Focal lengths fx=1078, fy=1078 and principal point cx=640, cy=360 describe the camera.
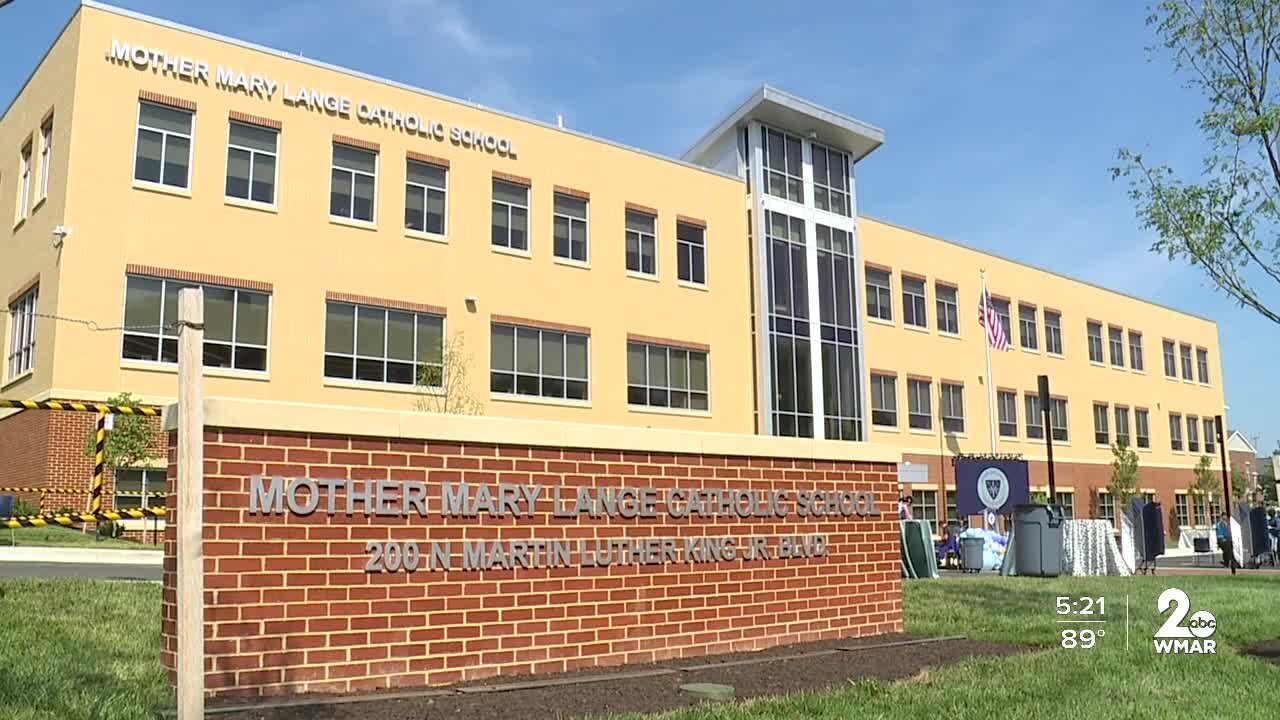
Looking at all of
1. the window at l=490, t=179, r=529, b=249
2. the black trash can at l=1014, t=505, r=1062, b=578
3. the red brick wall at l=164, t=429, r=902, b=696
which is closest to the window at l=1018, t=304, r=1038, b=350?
Result: the window at l=490, t=179, r=529, b=249

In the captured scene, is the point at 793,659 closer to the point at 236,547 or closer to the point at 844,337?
the point at 236,547

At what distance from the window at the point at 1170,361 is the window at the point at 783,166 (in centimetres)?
2970

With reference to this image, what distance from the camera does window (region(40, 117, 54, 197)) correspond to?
25.2m

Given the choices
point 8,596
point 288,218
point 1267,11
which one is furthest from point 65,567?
point 1267,11

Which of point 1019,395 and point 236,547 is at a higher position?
point 1019,395

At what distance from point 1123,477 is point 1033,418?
18.4ft

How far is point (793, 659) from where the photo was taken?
9.11m

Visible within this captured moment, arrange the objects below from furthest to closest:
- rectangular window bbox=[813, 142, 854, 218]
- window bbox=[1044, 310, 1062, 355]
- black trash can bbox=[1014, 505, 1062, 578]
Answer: window bbox=[1044, 310, 1062, 355] < rectangular window bbox=[813, 142, 854, 218] < black trash can bbox=[1014, 505, 1062, 578]

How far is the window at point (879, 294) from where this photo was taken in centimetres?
4041

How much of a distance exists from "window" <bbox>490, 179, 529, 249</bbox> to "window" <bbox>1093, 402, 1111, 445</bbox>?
3218 cm

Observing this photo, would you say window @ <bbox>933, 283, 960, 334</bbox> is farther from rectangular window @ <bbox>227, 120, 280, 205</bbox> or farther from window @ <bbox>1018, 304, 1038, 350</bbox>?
rectangular window @ <bbox>227, 120, 280, 205</bbox>

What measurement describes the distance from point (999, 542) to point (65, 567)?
63.8 feet

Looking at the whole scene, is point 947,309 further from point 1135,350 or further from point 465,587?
point 465,587

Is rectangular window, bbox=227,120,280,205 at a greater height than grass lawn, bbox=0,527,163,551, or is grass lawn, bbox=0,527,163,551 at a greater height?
rectangular window, bbox=227,120,280,205
